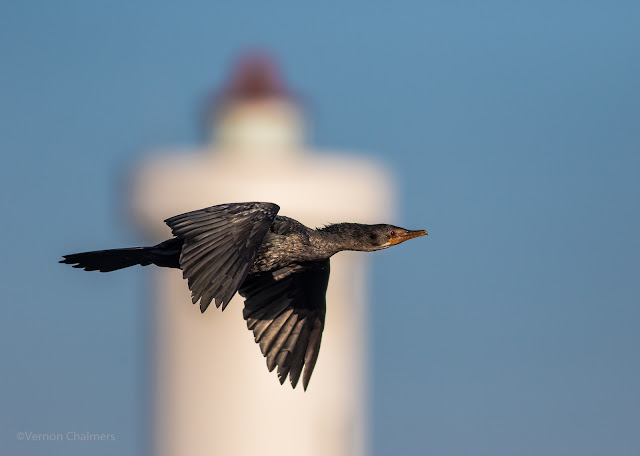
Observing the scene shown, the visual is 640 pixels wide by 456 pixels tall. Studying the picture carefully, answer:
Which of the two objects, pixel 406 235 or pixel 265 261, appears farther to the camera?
pixel 406 235

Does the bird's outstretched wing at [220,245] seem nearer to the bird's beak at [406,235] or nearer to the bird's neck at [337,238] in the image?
the bird's neck at [337,238]

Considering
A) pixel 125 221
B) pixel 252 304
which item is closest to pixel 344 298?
pixel 125 221

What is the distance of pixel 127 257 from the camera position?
13.1m

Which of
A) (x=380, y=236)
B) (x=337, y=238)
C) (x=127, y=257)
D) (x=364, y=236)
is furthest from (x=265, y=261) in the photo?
(x=127, y=257)

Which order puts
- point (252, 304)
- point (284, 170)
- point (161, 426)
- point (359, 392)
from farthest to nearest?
1. point (359, 392)
2. point (161, 426)
3. point (284, 170)
4. point (252, 304)

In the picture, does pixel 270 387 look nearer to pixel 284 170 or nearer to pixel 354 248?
pixel 284 170

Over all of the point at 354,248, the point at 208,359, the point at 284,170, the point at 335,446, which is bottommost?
the point at 335,446

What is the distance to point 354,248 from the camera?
13.3 m

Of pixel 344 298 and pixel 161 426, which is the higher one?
pixel 344 298

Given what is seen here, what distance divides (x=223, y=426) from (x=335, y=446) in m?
3.52

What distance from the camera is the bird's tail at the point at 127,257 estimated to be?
13008 mm

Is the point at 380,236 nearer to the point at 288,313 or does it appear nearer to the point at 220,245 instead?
the point at 288,313

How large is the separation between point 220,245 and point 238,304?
19430 millimetres

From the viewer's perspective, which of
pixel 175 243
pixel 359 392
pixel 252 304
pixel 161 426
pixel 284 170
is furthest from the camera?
pixel 359 392
